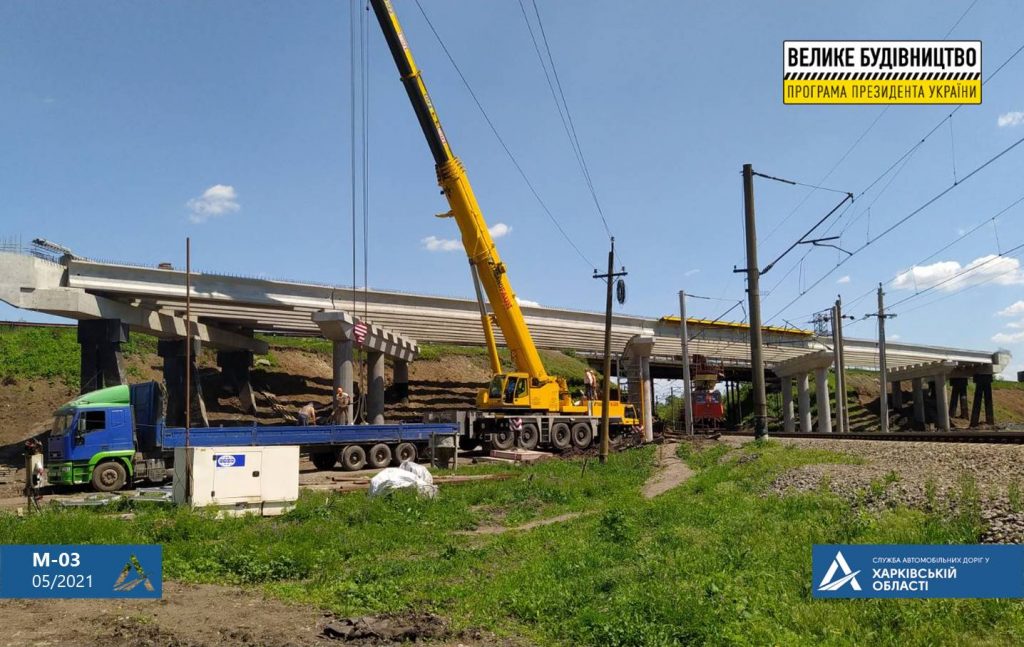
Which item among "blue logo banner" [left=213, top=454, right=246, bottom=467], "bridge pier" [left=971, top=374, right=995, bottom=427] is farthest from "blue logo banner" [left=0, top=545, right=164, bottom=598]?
"bridge pier" [left=971, top=374, right=995, bottom=427]

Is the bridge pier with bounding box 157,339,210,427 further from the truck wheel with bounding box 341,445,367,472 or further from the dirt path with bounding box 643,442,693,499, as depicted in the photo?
the dirt path with bounding box 643,442,693,499

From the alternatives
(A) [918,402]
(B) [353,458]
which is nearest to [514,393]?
(B) [353,458]

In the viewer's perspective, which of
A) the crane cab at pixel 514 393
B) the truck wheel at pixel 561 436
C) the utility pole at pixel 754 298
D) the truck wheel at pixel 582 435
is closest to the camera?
the utility pole at pixel 754 298

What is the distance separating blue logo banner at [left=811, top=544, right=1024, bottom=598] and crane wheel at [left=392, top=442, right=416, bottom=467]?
824 inches

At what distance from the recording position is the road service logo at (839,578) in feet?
23.3

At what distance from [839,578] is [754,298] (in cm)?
1818

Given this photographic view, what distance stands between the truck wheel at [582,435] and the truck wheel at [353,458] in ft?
37.0

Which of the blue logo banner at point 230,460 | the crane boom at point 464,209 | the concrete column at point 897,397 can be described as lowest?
the blue logo banner at point 230,460

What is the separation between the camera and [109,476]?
67.5ft

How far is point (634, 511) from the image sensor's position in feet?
45.4

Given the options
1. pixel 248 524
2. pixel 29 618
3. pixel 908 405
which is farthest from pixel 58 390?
pixel 908 405

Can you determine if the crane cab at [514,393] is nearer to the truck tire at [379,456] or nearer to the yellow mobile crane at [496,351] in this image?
the yellow mobile crane at [496,351]

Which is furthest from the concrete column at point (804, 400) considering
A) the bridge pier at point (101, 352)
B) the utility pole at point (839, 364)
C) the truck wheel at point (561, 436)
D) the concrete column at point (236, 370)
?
the bridge pier at point (101, 352)

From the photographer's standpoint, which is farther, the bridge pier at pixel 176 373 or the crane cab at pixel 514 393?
the bridge pier at pixel 176 373
